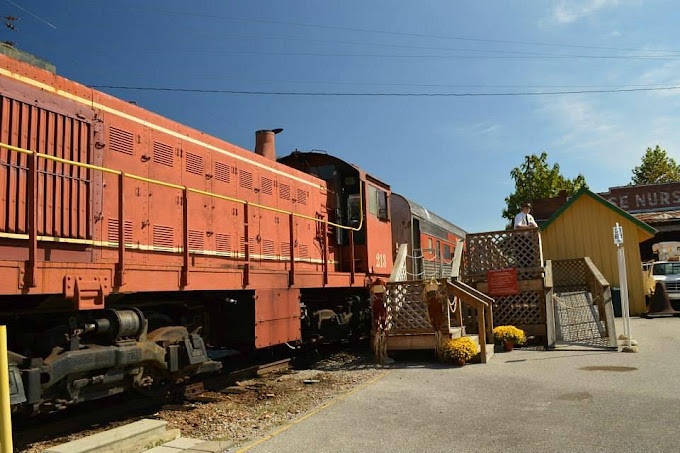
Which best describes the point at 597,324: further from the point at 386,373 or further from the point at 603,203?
the point at 603,203

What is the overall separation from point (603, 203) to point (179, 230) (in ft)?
54.2

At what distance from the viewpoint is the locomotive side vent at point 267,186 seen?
376 inches

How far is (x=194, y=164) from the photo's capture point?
26.1ft

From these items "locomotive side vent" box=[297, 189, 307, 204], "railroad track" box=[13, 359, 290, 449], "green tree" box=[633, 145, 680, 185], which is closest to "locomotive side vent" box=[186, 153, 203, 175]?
"locomotive side vent" box=[297, 189, 307, 204]

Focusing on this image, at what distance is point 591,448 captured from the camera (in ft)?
16.0

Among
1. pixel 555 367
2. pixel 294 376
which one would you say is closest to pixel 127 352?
pixel 294 376

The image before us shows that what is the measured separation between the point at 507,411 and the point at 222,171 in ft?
17.7

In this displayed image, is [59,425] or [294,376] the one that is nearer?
[59,425]

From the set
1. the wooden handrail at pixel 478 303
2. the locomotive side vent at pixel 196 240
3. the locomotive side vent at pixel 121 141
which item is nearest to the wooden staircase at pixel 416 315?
the wooden handrail at pixel 478 303

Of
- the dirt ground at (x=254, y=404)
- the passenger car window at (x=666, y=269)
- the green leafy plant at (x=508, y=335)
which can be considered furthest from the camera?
the passenger car window at (x=666, y=269)

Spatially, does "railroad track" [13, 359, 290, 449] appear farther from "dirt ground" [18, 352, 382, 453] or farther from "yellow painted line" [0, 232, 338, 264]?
"yellow painted line" [0, 232, 338, 264]

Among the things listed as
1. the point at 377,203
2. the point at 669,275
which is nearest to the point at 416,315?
the point at 377,203

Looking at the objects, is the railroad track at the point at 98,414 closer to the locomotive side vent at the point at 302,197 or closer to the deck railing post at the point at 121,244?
the deck railing post at the point at 121,244

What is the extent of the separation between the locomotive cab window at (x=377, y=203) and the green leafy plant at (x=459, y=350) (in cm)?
348
